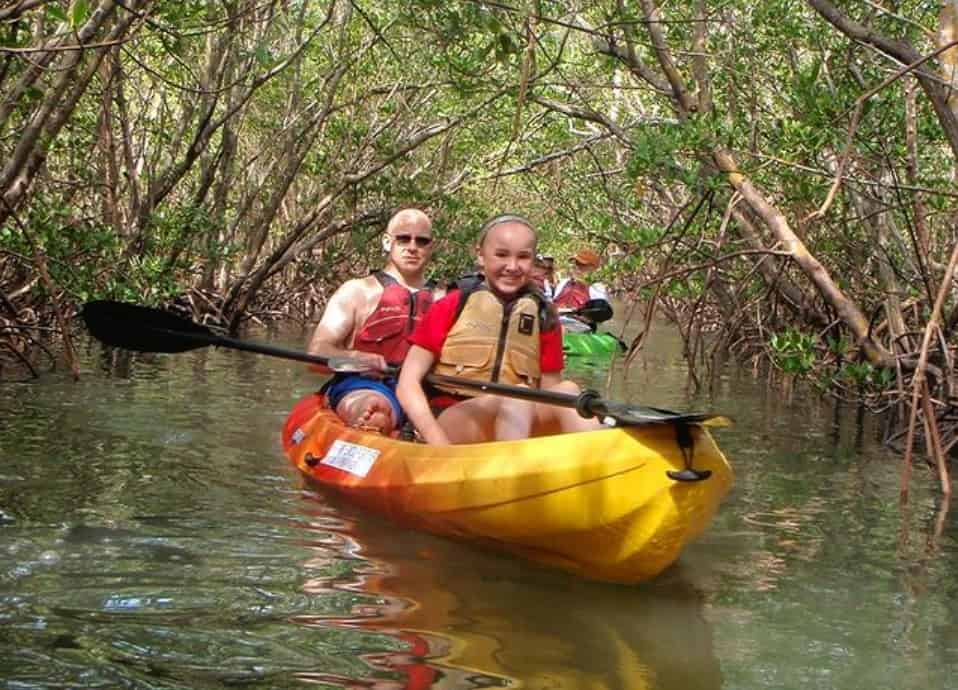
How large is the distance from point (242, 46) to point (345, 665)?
993 cm

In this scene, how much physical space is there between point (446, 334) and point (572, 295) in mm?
9282

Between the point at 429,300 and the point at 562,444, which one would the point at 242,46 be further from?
the point at 562,444

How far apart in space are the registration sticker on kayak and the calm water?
0.16 metres

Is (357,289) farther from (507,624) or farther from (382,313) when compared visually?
(507,624)

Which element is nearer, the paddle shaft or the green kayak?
the paddle shaft

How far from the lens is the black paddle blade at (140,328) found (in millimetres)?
6535

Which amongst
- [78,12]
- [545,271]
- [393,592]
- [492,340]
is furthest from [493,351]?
[545,271]

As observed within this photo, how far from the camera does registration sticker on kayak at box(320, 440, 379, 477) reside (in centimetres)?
525

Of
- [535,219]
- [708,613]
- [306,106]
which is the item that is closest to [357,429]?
[708,613]

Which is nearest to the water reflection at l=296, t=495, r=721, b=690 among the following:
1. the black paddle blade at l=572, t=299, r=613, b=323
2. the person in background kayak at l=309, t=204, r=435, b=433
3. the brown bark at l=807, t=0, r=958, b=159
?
the person in background kayak at l=309, t=204, r=435, b=433

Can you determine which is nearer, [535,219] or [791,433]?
[791,433]

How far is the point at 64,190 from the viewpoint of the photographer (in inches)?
459

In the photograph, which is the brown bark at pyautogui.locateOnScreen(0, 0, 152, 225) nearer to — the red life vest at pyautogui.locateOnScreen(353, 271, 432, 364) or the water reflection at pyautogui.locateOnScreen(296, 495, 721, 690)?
the red life vest at pyautogui.locateOnScreen(353, 271, 432, 364)

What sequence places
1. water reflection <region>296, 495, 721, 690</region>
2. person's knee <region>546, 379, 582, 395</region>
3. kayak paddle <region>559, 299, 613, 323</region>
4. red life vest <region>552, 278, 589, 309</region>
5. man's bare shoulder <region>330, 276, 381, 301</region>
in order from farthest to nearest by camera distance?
red life vest <region>552, 278, 589, 309</region> → kayak paddle <region>559, 299, 613, 323</region> → man's bare shoulder <region>330, 276, 381, 301</region> → person's knee <region>546, 379, 582, 395</region> → water reflection <region>296, 495, 721, 690</region>
